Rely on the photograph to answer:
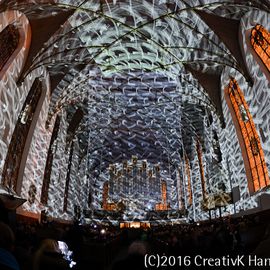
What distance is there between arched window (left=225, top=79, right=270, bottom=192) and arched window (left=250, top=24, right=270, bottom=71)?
3.19m

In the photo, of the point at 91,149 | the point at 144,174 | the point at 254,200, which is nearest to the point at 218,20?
the point at 254,200

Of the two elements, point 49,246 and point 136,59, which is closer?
point 49,246

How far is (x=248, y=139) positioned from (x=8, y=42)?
13991 millimetres

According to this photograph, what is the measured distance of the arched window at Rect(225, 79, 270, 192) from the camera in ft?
53.5

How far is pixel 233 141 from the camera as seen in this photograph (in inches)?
762

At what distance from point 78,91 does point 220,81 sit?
33.5 feet

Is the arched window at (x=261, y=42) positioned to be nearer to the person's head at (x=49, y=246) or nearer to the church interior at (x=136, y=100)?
the church interior at (x=136, y=100)

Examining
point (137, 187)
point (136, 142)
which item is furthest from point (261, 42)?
point (137, 187)

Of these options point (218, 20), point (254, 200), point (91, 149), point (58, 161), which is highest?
point (91, 149)

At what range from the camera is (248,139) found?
17891mm

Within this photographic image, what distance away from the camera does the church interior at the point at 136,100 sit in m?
13.8

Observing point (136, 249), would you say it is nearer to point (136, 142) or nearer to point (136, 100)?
point (136, 100)

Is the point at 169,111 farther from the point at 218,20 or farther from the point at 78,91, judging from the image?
the point at 218,20

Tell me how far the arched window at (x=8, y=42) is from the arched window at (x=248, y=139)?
41.8 feet
